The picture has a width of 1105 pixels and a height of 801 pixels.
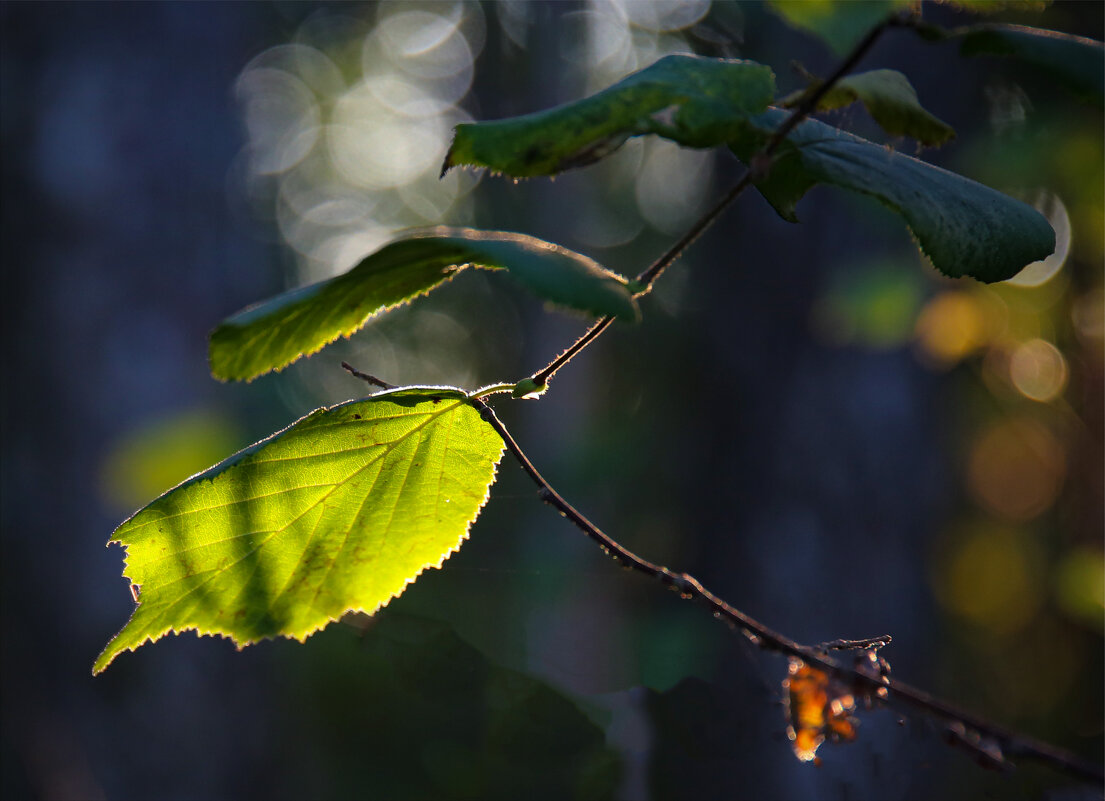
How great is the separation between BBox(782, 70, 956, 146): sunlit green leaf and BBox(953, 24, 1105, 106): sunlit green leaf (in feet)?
0.25

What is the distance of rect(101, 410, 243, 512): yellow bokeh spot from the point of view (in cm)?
292

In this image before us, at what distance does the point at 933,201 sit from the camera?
23.4 inches

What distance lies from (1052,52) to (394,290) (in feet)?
1.62

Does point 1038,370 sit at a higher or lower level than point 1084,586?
higher

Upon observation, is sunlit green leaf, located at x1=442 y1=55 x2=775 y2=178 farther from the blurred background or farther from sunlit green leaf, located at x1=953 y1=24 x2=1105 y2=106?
the blurred background

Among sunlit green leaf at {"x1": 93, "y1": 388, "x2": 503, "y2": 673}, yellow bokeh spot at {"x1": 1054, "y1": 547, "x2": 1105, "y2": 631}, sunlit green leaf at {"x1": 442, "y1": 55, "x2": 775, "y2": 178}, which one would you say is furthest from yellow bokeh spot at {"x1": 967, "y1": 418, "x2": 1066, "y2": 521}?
sunlit green leaf at {"x1": 442, "y1": 55, "x2": 775, "y2": 178}

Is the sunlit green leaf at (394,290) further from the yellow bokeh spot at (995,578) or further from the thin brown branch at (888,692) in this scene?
the yellow bokeh spot at (995,578)

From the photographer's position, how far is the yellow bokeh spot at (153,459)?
9.59 feet

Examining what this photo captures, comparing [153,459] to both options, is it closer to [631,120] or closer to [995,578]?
[631,120]

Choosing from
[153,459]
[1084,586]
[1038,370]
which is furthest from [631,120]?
[1038,370]

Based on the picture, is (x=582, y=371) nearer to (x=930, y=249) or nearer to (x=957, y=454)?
(x=957, y=454)

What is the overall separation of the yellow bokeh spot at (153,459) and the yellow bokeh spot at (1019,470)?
3247mm

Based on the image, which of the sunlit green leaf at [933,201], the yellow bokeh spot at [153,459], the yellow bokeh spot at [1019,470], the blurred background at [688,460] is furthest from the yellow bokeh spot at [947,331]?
the yellow bokeh spot at [153,459]

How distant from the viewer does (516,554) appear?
777 centimetres
